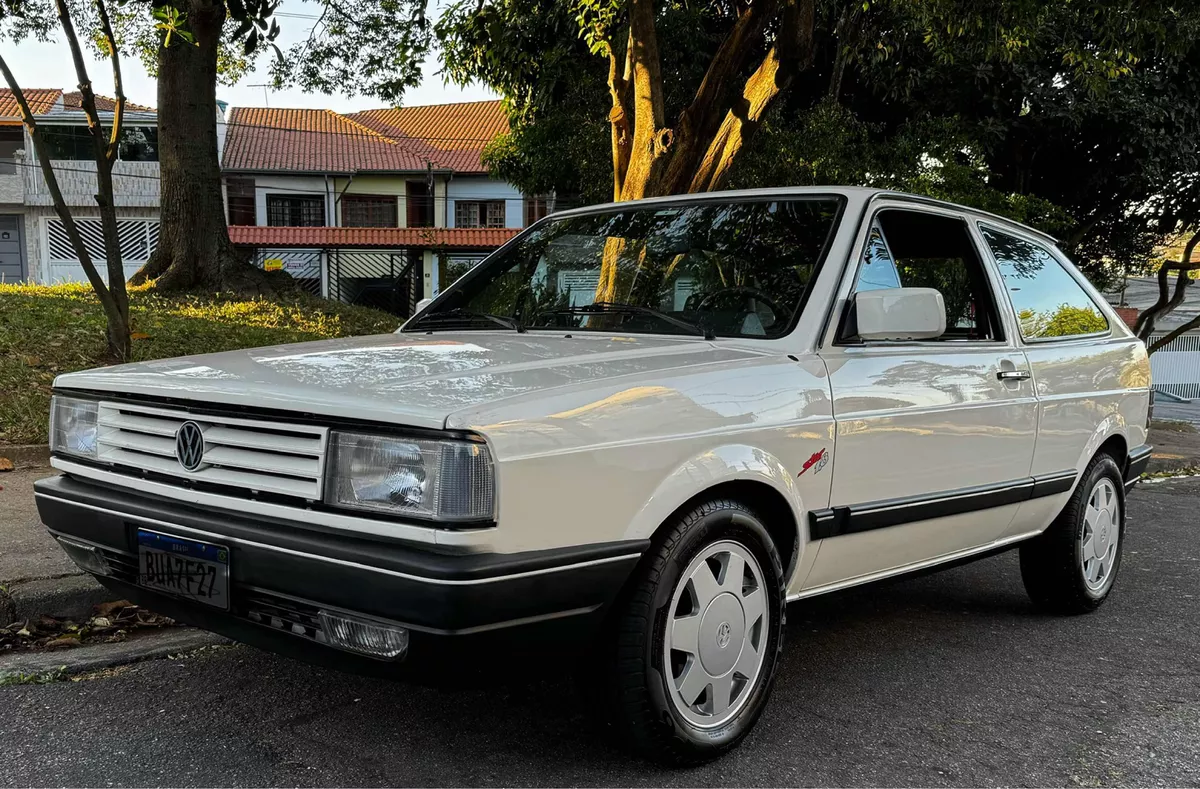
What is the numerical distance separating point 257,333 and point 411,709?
301 inches

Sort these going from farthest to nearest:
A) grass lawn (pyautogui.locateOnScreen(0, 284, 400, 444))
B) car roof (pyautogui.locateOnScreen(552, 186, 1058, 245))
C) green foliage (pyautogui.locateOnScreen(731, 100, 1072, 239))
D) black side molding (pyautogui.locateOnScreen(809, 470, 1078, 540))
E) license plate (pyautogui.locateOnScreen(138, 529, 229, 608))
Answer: green foliage (pyautogui.locateOnScreen(731, 100, 1072, 239)) < grass lawn (pyautogui.locateOnScreen(0, 284, 400, 444)) < car roof (pyautogui.locateOnScreen(552, 186, 1058, 245)) < black side molding (pyautogui.locateOnScreen(809, 470, 1078, 540)) < license plate (pyautogui.locateOnScreen(138, 529, 229, 608))

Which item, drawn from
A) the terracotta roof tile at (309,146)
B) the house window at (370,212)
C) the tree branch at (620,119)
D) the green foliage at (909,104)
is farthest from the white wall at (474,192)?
the tree branch at (620,119)

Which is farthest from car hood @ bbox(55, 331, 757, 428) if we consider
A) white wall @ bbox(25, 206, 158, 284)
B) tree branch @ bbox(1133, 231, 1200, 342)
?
white wall @ bbox(25, 206, 158, 284)

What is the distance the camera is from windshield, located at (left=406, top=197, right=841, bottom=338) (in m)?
3.28

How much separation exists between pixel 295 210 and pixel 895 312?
36117mm

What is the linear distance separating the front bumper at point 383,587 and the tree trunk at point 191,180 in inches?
390

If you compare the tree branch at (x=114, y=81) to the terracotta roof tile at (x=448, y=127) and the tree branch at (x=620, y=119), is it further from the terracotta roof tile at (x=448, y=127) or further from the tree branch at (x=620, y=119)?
the terracotta roof tile at (x=448, y=127)

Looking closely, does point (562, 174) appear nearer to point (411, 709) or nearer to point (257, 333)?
point (257, 333)

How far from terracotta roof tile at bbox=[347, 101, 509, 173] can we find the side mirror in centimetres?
3431

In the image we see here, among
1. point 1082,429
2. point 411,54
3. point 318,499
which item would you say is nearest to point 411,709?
point 318,499

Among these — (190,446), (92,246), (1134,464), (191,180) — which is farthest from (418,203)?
(190,446)

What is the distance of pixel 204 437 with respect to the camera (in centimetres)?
253

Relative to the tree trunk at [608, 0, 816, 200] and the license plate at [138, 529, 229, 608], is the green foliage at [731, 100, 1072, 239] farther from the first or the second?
the license plate at [138, 529, 229, 608]

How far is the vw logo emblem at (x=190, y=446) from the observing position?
2535mm
